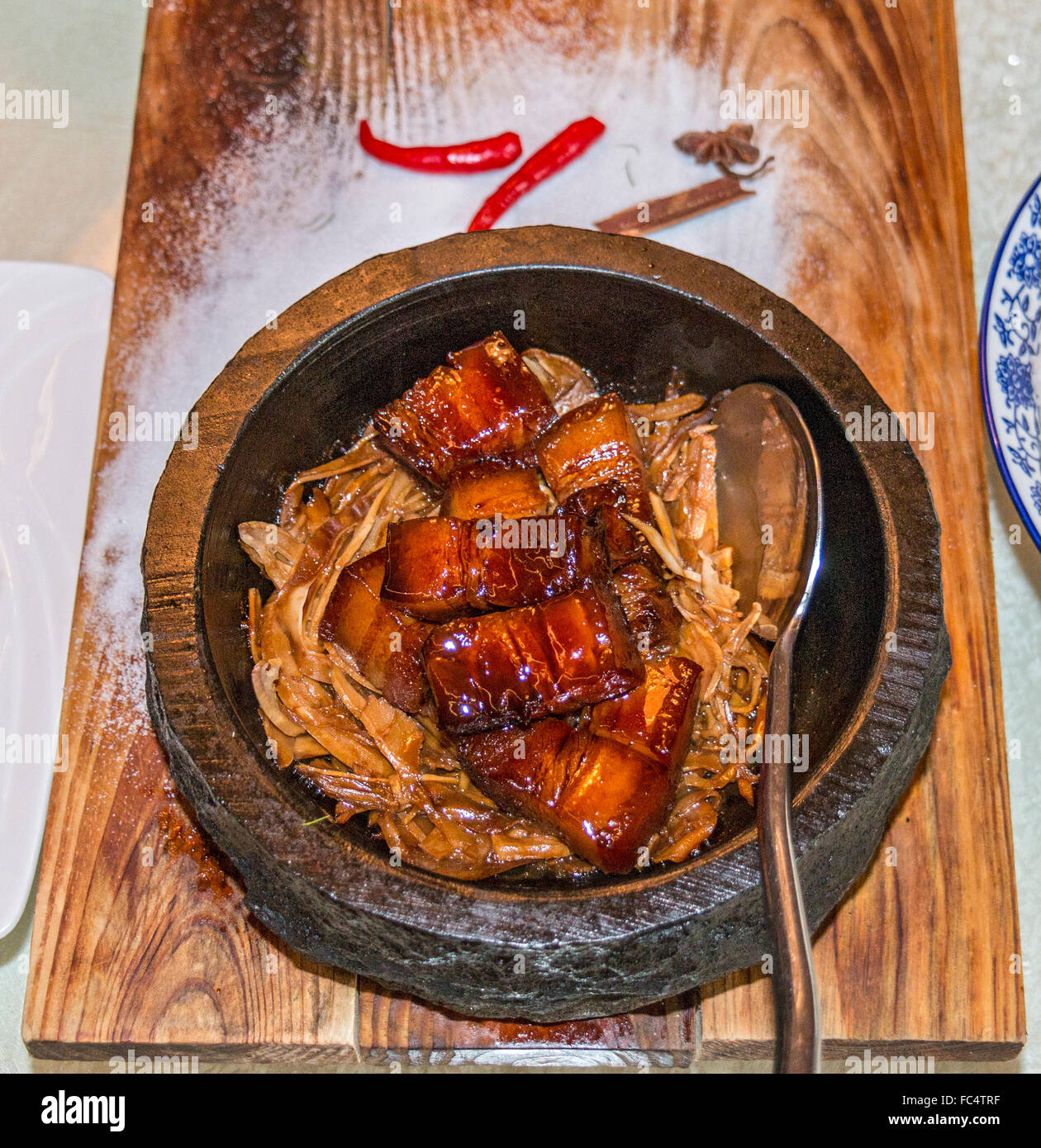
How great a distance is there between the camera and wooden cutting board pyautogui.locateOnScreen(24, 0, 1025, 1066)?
2.52 meters

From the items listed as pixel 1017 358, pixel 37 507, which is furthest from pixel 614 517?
pixel 37 507

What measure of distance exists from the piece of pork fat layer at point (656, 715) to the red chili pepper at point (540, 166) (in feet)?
5.81

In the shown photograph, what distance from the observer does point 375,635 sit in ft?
7.19

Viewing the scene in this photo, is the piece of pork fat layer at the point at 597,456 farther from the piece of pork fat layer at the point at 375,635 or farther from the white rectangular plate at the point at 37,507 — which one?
the white rectangular plate at the point at 37,507

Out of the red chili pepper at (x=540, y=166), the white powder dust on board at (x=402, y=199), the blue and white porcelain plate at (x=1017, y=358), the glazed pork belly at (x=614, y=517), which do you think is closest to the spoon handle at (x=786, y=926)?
the glazed pork belly at (x=614, y=517)

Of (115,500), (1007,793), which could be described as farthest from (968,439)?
(115,500)

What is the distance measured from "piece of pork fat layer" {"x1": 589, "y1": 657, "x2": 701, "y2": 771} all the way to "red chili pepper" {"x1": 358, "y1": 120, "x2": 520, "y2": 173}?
1958 mm

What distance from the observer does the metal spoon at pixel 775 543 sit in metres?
1.90

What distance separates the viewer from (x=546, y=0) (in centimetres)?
351

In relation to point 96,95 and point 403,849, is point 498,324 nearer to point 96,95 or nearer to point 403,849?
point 403,849

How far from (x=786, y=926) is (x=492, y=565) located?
834 millimetres

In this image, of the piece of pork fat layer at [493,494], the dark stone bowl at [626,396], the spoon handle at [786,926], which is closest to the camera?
the spoon handle at [786,926]

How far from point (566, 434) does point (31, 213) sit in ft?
7.99

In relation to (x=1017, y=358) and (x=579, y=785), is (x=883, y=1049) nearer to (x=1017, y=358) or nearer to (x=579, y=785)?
(x=579, y=785)
